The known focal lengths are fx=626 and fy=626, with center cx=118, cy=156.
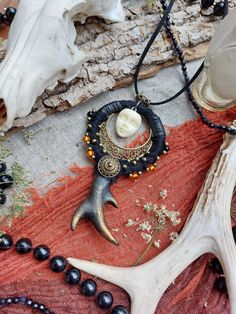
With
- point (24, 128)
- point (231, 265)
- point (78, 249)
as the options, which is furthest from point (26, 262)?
point (231, 265)

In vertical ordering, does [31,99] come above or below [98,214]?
above

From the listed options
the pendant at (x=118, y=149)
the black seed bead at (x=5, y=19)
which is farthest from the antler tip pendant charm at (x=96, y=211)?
the black seed bead at (x=5, y=19)

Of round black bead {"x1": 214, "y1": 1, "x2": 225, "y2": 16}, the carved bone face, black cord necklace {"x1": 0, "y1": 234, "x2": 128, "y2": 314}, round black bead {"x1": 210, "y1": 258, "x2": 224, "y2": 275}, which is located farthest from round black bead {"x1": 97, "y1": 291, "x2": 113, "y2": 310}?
round black bead {"x1": 214, "y1": 1, "x2": 225, "y2": 16}

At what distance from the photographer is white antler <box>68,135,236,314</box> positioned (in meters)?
1.02

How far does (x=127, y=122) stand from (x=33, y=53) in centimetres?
21

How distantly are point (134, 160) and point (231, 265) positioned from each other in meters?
0.25

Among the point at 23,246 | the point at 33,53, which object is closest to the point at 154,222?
the point at 23,246

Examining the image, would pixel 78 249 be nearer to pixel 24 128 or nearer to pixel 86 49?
pixel 24 128

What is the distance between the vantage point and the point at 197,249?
3.48 ft

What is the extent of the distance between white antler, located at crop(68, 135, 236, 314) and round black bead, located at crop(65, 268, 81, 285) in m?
0.01

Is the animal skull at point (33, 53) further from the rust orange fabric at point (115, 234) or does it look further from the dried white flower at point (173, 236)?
the dried white flower at point (173, 236)

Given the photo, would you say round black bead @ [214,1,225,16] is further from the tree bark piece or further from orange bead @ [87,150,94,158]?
orange bead @ [87,150,94,158]

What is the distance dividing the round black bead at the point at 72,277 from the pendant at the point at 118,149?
11cm

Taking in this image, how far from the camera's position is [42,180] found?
108 cm
